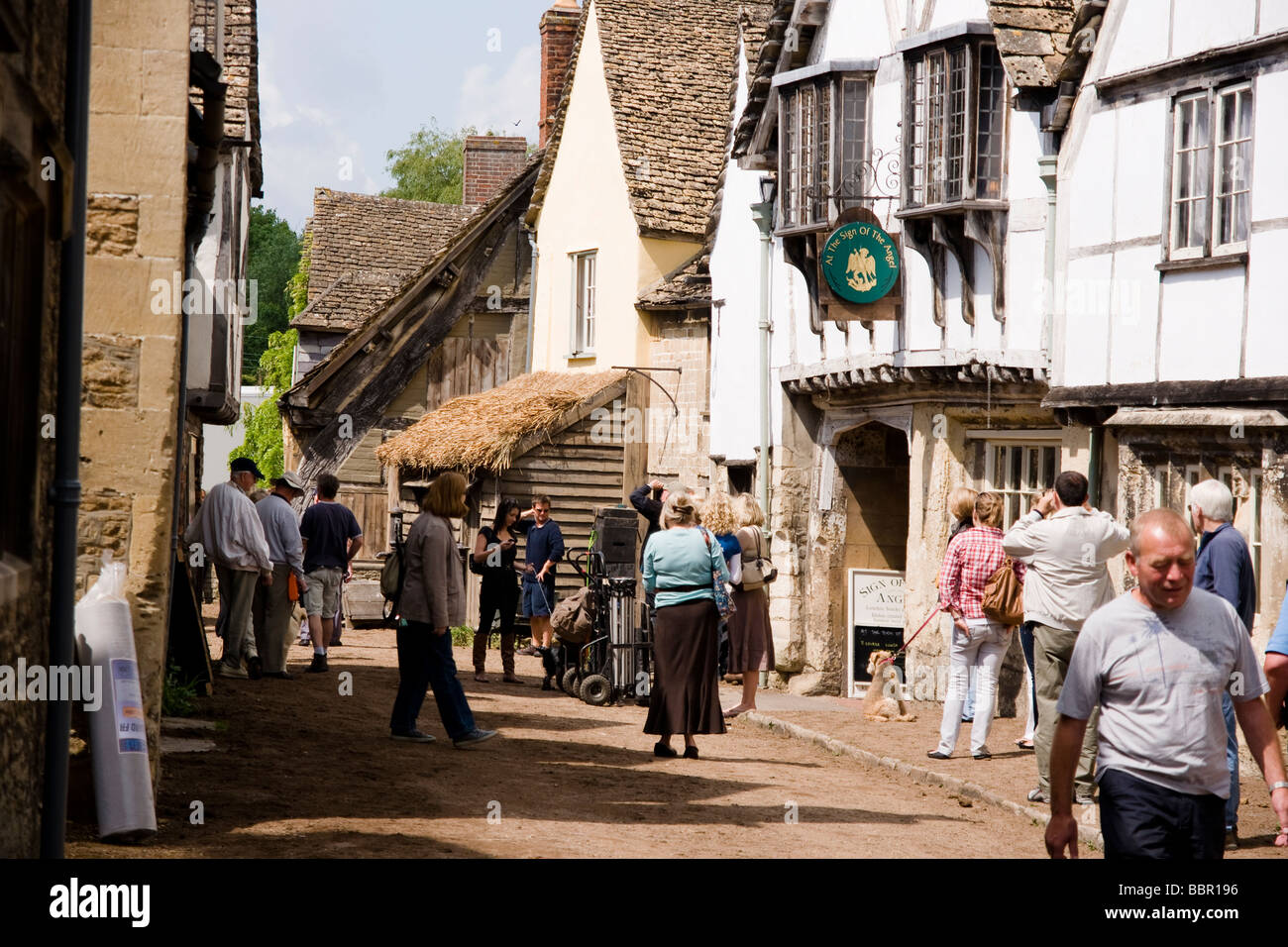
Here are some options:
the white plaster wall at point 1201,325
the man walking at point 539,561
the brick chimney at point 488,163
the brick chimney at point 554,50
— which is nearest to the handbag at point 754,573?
the white plaster wall at point 1201,325

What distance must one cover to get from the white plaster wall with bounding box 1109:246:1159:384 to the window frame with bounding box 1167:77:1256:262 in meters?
0.31

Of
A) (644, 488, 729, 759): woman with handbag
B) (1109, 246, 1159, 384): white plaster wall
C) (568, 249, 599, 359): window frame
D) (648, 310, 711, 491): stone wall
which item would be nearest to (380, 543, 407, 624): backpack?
(644, 488, 729, 759): woman with handbag

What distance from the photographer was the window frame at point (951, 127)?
14.3 meters

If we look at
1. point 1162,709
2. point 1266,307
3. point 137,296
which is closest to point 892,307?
point 1266,307

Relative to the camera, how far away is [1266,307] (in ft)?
36.8

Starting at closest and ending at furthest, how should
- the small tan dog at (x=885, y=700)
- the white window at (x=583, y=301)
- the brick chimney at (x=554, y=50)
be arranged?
the small tan dog at (x=885, y=700)
the white window at (x=583, y=301)
the brick chimney at (x=554, y=50)

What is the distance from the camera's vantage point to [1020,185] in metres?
14.1

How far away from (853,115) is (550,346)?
10.1 m

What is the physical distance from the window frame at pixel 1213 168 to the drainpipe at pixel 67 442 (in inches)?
327

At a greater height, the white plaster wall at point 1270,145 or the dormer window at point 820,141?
the dormer window at point 820,141

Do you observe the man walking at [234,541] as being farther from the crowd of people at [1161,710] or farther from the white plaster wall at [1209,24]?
the crowd of people at [1161,710]

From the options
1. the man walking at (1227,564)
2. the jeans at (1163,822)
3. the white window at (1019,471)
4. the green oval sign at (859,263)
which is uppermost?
the green oval sign at (859,263)

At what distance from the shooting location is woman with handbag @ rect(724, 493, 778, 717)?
13.4 m
